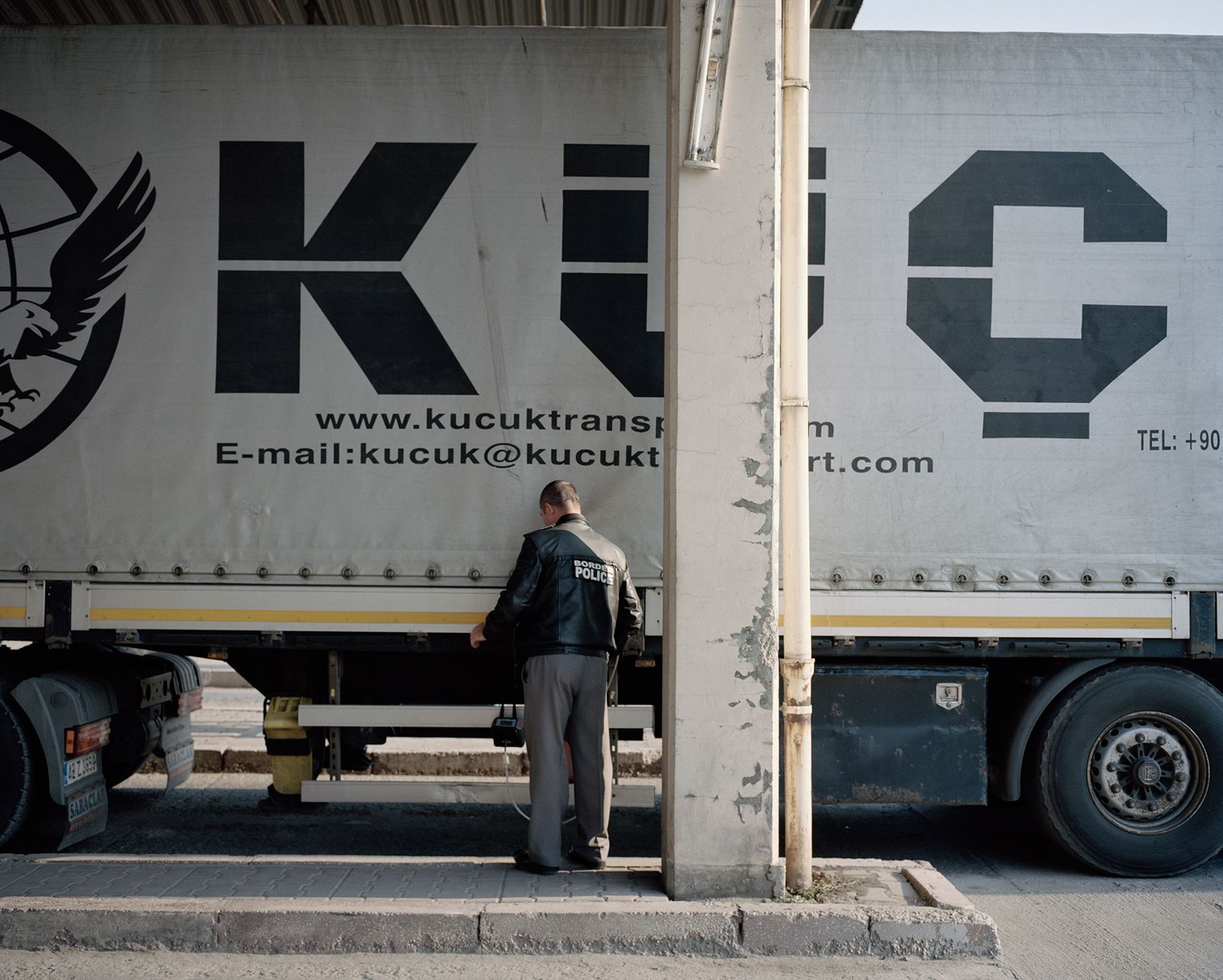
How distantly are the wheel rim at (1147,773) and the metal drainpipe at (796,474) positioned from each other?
6.14 ft

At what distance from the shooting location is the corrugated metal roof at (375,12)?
7.50m

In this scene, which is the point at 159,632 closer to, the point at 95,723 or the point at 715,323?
the point at 95,723

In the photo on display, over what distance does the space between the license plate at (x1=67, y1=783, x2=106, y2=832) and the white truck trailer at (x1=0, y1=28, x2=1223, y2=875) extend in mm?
54

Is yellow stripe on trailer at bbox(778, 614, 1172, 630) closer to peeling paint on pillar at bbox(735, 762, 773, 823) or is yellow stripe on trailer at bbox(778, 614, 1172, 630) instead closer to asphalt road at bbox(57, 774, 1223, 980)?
peeling paint on pillar at bbox(735, 762, 773, 823)

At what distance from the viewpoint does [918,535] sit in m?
5.51

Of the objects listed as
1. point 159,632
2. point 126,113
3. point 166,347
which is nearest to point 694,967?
point 159,632

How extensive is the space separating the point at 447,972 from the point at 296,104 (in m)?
4.28

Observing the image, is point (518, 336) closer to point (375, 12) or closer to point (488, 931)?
point (488, 931)

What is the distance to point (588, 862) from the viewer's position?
517 centimetres

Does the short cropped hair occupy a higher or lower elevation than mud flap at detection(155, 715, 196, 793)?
higher

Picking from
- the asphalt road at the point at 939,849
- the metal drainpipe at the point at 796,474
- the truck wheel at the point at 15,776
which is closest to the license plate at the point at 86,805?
the truck wheel at the point at 15,776

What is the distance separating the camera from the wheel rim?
5.65 m

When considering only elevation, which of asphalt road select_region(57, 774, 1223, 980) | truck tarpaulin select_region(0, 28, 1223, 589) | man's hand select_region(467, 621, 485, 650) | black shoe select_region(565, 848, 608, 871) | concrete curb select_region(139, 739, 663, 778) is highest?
truck tarpaulin select_region(0, 28, 1223, 589)

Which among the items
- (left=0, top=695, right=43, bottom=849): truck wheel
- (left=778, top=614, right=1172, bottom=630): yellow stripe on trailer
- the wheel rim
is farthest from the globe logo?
the wheel rim
